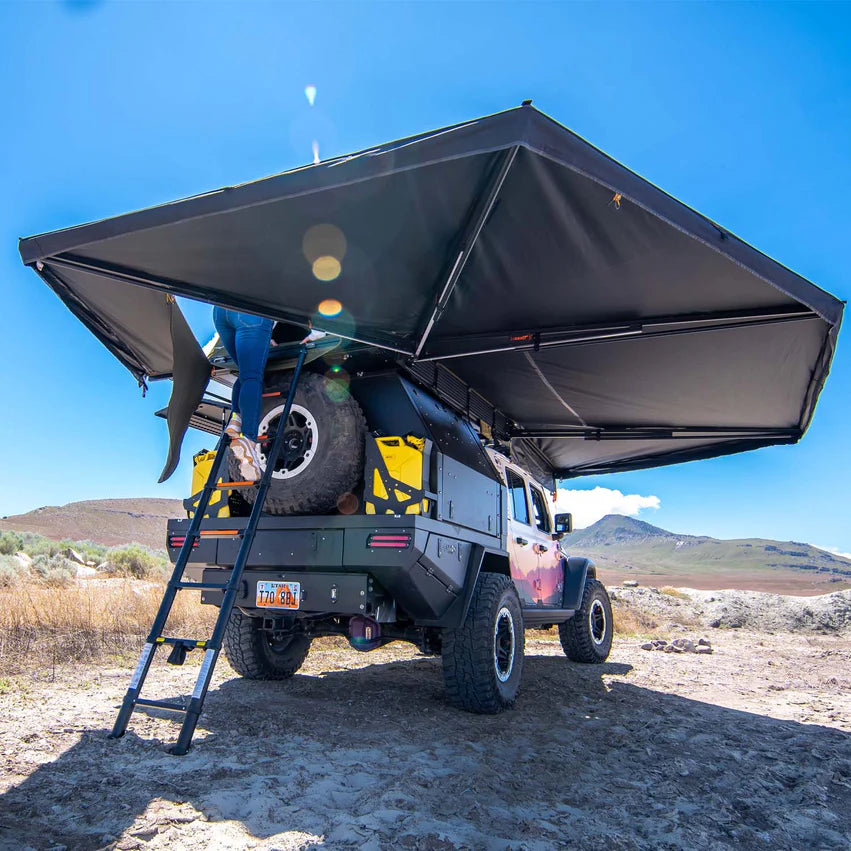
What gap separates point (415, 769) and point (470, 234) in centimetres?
293

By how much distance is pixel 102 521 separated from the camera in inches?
1891

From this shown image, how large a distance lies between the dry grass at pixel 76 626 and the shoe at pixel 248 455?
2.91 meters

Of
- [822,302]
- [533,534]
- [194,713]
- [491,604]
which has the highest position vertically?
[822,302]

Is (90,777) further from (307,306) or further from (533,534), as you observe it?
(533,534)

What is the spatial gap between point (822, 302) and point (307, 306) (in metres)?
3.16

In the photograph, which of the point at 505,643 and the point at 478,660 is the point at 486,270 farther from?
the point at 505,643

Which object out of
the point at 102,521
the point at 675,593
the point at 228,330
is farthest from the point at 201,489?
the point at 102,521

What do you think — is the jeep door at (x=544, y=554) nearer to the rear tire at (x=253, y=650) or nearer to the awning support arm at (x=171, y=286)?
the rear tire at (x=253, y=650)

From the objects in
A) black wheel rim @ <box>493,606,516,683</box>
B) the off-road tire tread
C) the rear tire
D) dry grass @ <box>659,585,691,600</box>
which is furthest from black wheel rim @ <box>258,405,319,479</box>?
dry grass @ <box>659,585,691,600</box>

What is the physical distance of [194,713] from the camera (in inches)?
127

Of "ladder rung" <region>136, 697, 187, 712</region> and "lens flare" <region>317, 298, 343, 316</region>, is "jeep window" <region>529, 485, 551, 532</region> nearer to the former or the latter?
"lens flare" <region>317, 298, 343, 316</region>

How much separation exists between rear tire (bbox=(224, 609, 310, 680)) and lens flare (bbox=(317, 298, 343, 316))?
2.48 metres

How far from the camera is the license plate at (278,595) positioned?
4.18 m

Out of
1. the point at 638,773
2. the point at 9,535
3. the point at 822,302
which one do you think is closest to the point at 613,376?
the point at 822,302
